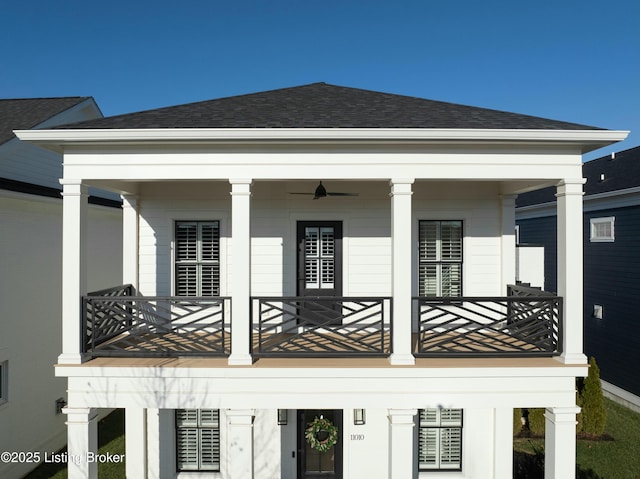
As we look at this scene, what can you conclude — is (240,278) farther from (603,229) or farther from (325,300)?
(603,229)

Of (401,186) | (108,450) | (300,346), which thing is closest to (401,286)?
(401,186)

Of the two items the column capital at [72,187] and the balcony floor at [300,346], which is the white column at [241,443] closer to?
the balcony floor at [300,346]

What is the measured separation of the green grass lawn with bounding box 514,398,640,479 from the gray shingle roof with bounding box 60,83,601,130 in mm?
7711

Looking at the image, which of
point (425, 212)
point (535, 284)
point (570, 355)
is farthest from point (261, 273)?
point (535, 284)

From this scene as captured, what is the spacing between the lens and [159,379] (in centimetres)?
579

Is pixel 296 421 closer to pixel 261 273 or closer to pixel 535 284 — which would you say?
pixel 261 273

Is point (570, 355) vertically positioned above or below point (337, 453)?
above

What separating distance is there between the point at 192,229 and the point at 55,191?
5189mm

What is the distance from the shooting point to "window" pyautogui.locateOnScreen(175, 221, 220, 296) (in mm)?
7914

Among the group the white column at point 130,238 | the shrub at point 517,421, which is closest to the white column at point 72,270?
the white column at point 130,238

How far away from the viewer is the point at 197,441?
7.82m

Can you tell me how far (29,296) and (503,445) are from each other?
36.3ft

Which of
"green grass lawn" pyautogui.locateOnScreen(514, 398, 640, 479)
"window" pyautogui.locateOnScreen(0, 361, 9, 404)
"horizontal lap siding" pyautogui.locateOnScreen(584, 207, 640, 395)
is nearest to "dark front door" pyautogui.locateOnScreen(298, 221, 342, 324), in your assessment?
"green grass lawn" pyautogui.locateOnScreen(514, 398, 640, 479)

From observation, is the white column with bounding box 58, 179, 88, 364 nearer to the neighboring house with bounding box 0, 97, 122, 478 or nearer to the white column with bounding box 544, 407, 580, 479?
the neighboring house with bounding box 0, 97, 122, 478
